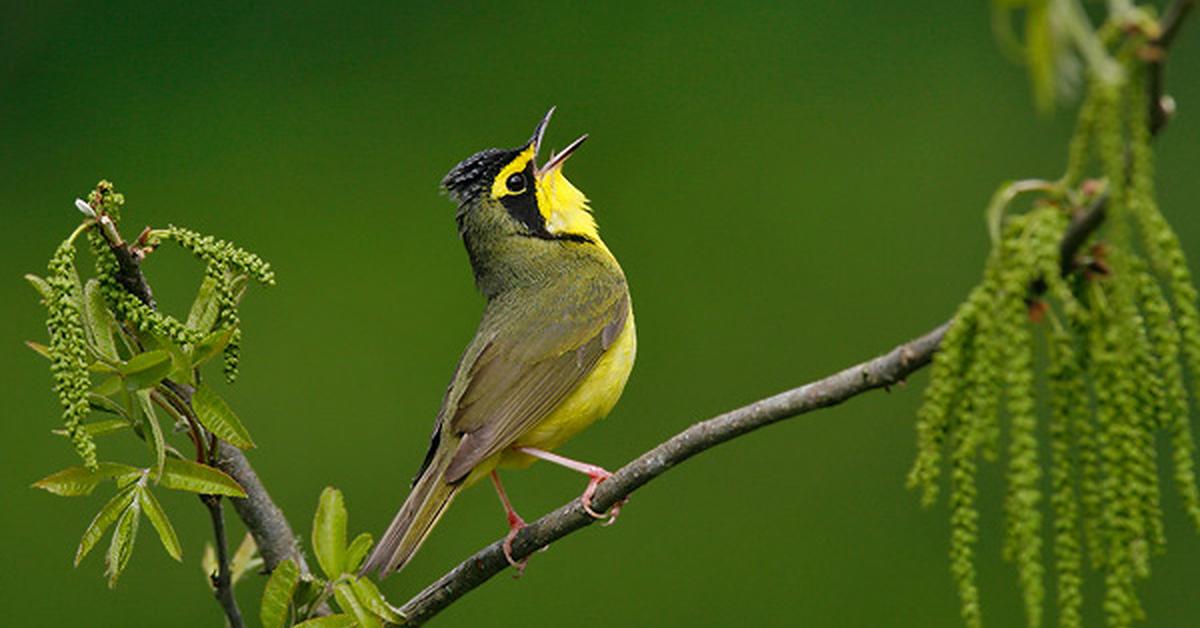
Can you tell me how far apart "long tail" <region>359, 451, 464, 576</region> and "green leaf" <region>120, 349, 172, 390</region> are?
77 cm

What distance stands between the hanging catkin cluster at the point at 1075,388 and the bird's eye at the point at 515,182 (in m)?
2.71

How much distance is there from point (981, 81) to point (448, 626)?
2891mm

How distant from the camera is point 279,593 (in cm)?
270

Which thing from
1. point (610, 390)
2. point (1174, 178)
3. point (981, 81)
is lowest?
point (610, 390)

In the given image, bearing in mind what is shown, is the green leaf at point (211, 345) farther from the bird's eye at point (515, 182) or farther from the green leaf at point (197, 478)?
the bird's eye at point (515, 182)

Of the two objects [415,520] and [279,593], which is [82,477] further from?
[415,520]

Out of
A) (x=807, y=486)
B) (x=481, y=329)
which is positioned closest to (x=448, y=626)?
(x=807, y=486)

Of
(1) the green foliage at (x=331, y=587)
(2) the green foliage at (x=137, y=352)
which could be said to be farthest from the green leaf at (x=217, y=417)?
(1) the green foliage at (x=331, y=587)

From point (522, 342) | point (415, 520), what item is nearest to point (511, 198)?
point (522, 342)

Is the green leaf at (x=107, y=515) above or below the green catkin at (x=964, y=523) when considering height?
above

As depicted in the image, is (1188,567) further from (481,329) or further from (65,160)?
(65,160)

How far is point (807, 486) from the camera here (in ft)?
19.5

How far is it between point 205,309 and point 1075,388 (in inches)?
55.1

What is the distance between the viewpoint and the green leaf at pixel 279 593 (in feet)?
8.82
